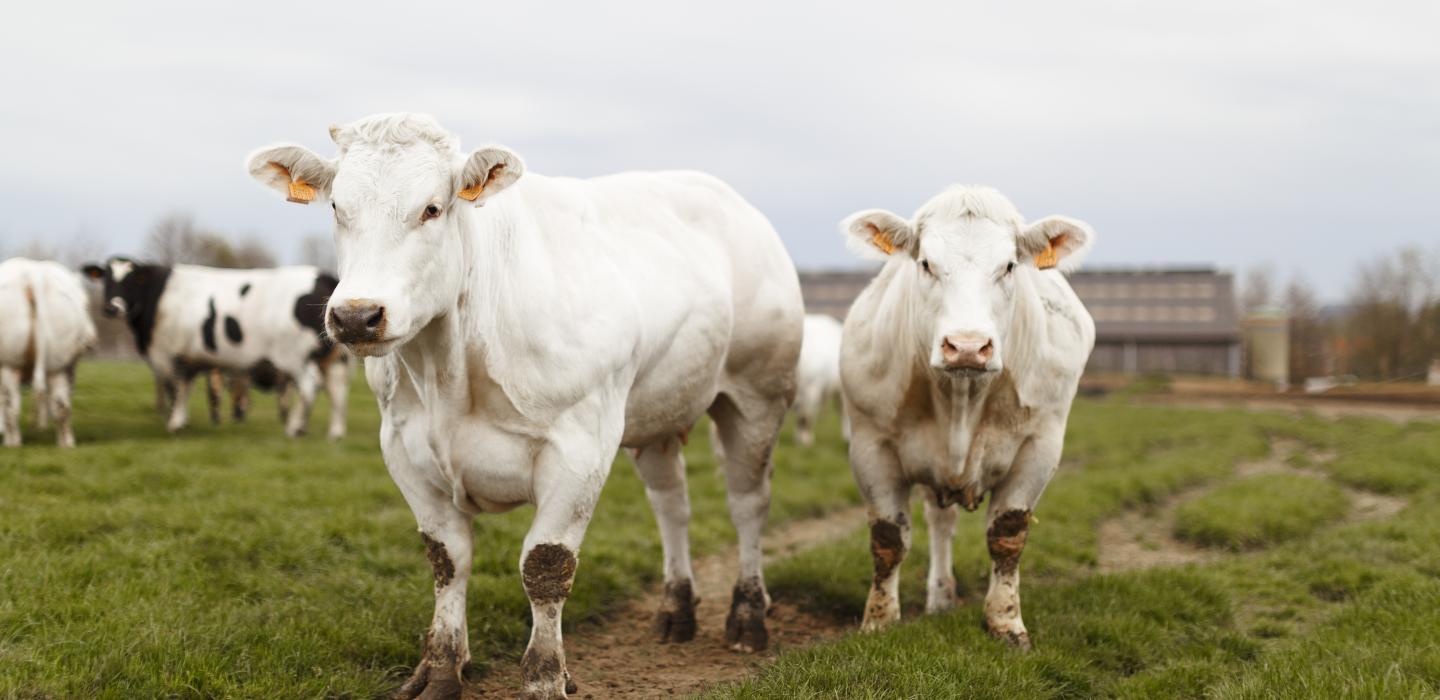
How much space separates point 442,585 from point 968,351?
249 centimetres

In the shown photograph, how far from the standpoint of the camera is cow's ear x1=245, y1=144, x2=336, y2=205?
3.82 m

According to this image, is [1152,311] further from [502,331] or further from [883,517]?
[502,331]

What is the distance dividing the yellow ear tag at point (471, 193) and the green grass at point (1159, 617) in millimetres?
2209

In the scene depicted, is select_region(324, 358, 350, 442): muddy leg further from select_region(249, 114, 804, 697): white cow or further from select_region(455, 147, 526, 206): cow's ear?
select_region(455, 147, 526, 206): cow's ear

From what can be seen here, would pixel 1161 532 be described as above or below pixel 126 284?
below

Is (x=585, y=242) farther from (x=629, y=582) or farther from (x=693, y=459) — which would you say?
(x=693, y=459)

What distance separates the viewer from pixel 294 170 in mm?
3848

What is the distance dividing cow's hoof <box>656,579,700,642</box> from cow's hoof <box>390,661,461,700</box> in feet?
5.22

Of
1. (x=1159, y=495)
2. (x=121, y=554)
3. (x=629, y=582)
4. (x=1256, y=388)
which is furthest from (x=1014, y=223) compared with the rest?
(x=1256, y=388)

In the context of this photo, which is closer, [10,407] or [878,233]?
[878,233]

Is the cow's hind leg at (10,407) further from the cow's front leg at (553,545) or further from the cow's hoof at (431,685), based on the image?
the cow's front leg at (553,545)

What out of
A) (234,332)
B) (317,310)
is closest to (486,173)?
(317,310)

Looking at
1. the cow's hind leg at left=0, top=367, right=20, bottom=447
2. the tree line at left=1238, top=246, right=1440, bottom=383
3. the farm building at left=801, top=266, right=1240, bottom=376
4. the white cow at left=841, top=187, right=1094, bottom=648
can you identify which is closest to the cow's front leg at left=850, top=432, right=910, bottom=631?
the white cow at left=841, top=187, right=1094, bottom=648

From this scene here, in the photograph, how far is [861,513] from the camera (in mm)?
10195
